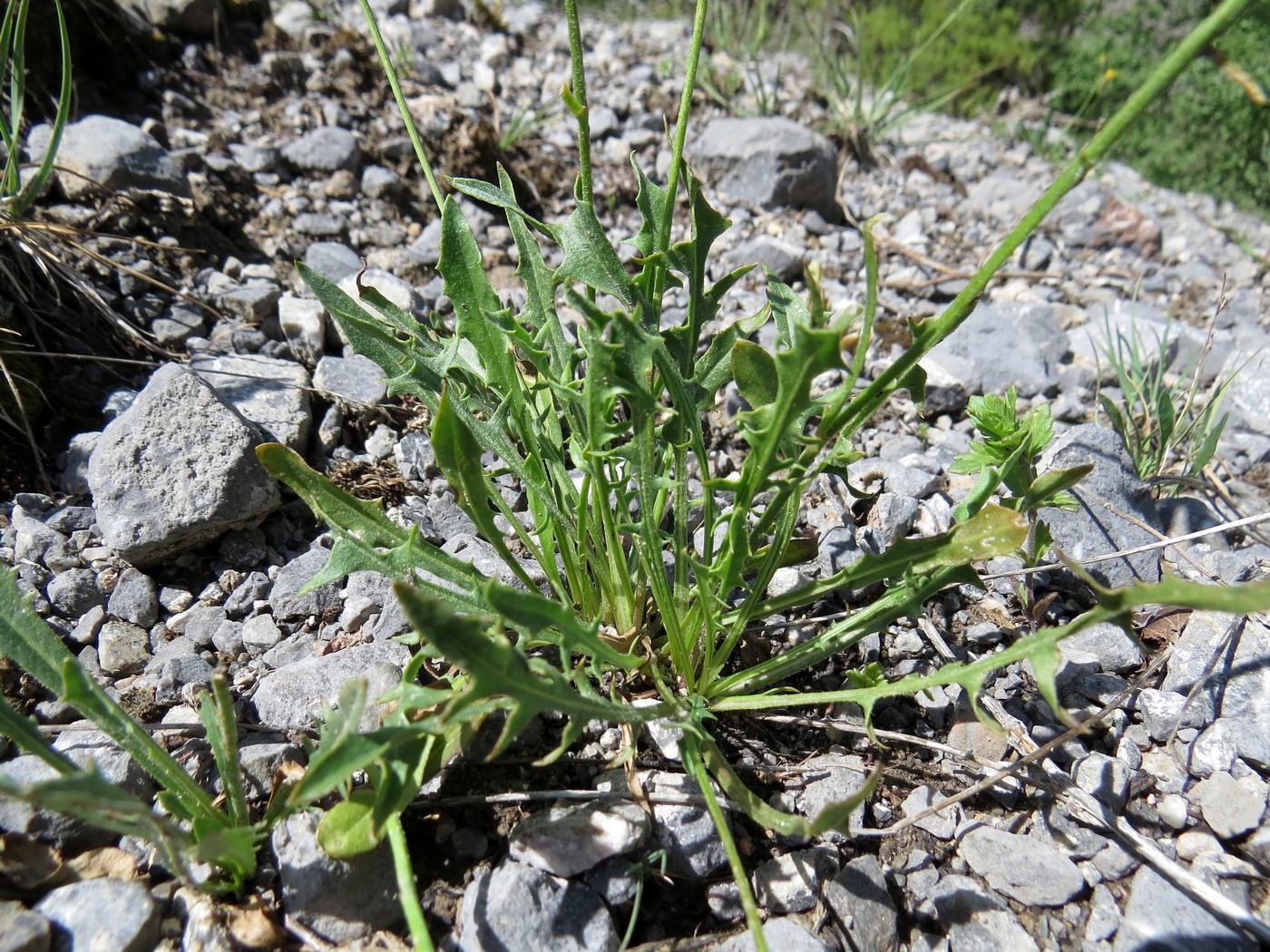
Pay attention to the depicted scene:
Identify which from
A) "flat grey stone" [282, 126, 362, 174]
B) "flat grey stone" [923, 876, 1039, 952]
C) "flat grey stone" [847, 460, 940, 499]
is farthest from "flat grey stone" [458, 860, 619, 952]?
"flat grey stone" [282, 126, 362, 174]

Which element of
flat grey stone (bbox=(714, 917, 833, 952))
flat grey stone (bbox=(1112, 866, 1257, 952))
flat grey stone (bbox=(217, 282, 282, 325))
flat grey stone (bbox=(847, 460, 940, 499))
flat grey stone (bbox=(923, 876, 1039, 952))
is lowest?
flat grey stone (bbox=(923, 876, 1039, 952))

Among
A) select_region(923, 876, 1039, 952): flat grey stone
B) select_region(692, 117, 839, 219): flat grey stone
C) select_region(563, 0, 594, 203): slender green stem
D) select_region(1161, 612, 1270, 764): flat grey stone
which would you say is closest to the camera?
select_region(563, 0, 594, 203): slender green stem

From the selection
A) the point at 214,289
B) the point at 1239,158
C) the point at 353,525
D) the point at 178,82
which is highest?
the point at 178,82

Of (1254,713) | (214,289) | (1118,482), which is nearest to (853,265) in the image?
(1118,482)

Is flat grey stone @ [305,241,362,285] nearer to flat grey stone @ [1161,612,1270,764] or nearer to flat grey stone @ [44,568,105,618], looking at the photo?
flat grey stone @ [44,568,105,618]

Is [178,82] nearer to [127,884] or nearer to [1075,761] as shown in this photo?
[127,884]

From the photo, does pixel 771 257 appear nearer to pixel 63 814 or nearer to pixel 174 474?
pixel 174 474

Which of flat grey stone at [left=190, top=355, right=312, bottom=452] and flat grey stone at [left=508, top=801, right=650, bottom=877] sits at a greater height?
flat grey stone at [left=190, top=355, right=312, bottom=452]
